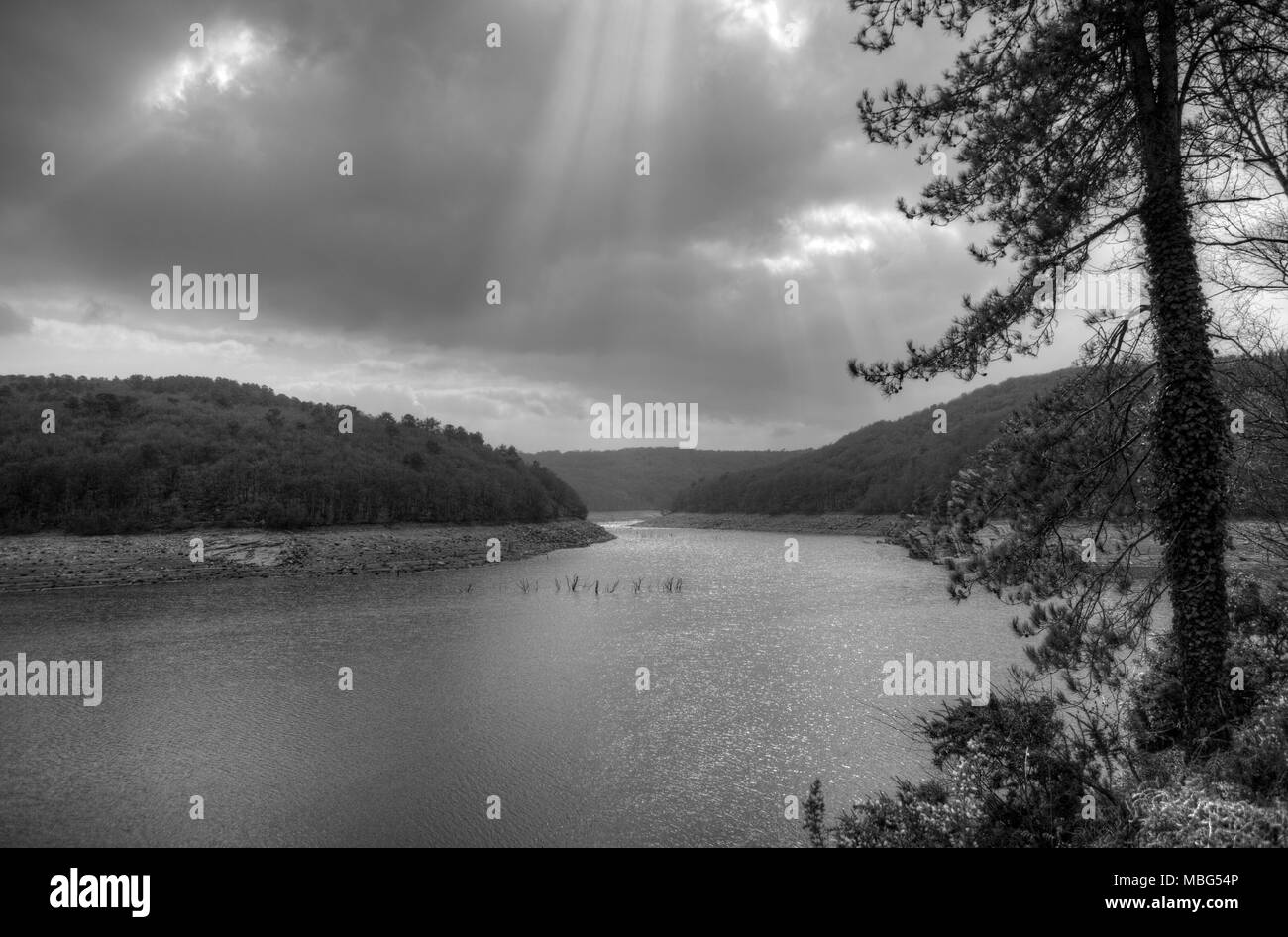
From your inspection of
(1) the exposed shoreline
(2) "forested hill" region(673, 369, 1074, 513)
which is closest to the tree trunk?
(1) the exposed shoreline

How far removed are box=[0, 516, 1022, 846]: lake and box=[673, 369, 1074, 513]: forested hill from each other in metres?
58.2

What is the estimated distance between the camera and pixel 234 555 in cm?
3750

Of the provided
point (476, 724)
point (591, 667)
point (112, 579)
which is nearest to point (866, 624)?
point (591, 667)

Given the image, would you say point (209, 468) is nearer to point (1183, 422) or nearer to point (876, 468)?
point (1183, 422)

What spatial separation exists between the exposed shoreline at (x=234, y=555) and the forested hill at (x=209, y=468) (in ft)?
7.52

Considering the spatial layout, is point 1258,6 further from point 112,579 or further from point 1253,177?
point 112,579

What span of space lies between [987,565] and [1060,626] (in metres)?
0.98

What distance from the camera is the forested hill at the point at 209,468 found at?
40.5 meters

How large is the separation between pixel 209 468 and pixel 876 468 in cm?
8789

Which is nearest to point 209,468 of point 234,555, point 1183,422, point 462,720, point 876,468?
point 234,555

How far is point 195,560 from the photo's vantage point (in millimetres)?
35500

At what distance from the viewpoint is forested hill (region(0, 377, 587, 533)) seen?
40500 mm

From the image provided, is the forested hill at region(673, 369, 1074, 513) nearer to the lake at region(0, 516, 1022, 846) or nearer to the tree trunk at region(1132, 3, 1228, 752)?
the lake at region(0, 516, 1022, 846)

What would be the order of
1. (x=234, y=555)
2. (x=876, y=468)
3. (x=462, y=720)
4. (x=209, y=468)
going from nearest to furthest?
(x=462, y=720)
(x=234, y=555)
(x=209, y=468)
(x=876, y=468)
